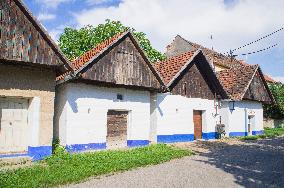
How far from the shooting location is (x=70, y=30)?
39.1 m

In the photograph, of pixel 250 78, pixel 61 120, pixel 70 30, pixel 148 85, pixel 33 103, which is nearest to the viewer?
pixel 33 103

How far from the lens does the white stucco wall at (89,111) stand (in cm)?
1377

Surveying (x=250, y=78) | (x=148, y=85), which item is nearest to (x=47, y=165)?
(x=148, y=85)

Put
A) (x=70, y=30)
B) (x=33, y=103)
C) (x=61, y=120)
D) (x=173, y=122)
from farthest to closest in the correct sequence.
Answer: (x=70, y=30) < (x=173, y=122) < (x=61, y=120) < (x=33, y=103)

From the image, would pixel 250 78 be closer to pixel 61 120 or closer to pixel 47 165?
pixel 61 120

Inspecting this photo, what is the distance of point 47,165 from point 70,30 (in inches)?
1220

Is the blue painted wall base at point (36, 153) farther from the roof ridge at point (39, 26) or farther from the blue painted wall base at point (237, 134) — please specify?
the blue painted wall base at point (237, 134)

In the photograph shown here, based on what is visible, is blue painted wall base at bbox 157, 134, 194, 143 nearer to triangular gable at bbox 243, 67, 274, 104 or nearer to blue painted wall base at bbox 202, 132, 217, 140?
blue painted wall base at bbox 202, 132, 217, 140

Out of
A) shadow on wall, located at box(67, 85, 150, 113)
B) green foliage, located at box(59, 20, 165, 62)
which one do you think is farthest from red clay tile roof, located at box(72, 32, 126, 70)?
green foliage, located at box(59, 20, 165, 62)

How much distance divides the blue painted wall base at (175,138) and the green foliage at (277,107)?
1790 cm

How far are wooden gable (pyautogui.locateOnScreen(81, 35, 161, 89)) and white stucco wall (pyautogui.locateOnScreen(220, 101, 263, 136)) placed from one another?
9.19 meters

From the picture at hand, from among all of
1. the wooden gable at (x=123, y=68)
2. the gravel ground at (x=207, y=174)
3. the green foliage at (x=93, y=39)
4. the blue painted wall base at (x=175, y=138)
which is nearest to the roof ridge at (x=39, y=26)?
the wooden gable at (x=123, y=68)

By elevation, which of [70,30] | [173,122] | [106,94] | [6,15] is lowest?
[173,122]

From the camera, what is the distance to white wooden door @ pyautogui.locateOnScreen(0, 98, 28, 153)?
452 inches
